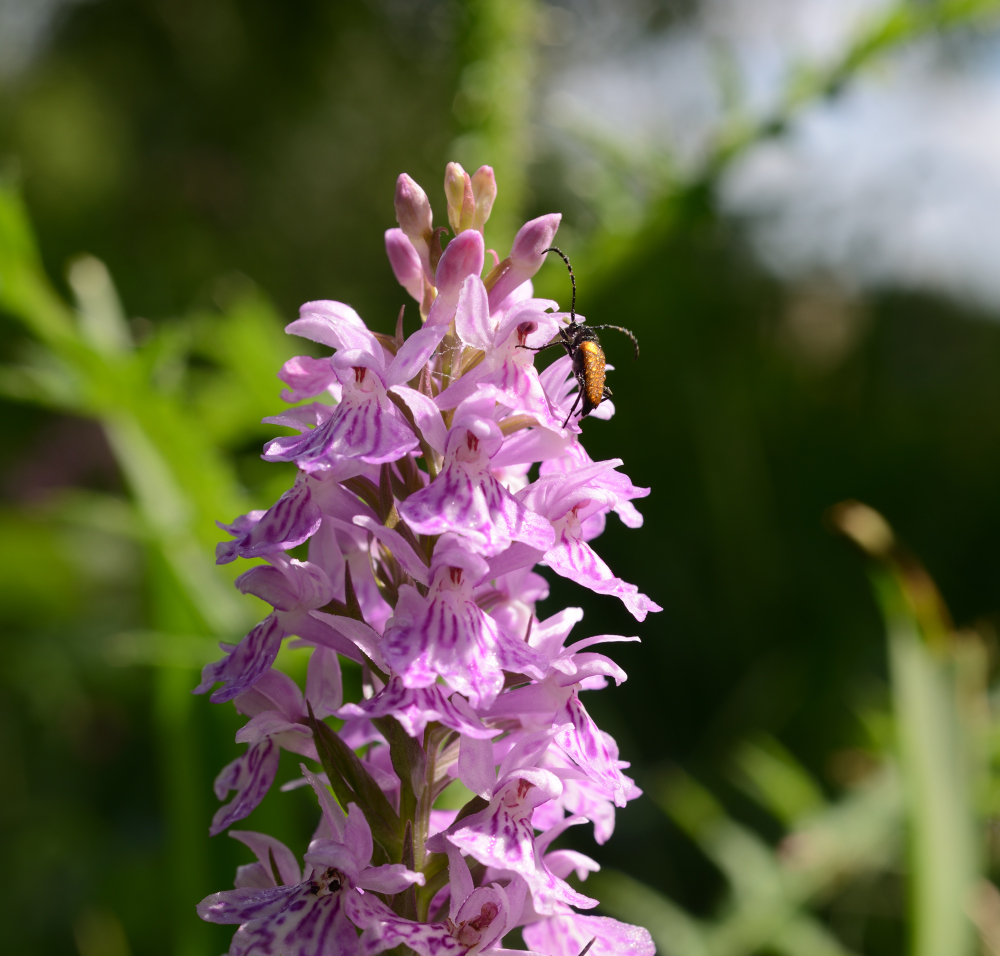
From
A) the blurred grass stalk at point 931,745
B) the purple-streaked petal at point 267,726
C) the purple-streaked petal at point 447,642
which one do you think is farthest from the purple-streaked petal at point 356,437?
the blurred grass stalk at point 931,745

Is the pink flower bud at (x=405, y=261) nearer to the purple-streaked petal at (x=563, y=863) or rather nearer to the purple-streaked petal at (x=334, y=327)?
the purple-streaked petal at (x=334, y=327)

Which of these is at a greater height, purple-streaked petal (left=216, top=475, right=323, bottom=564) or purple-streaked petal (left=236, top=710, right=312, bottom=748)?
purple-streaked petal (left=216, top=475, right=323, bottom=564)

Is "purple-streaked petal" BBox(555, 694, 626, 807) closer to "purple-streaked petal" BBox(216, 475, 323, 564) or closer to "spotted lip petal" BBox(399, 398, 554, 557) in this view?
"spotted lip petal" BBox(399, 398, 554, 557)

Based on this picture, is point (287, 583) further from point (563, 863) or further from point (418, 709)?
point (563, 863)

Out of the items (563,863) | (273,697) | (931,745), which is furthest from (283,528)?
(931,745)

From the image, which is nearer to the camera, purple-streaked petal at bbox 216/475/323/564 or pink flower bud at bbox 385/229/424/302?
purple-streaked petal at bbox 216/475/323/564

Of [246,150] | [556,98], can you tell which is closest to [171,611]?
[556,98]

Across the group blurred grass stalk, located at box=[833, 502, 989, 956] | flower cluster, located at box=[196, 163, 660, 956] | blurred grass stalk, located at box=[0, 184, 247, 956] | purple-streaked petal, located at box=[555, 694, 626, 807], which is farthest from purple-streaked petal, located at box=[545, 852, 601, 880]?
blurred grass stalk, located at box=[0, 184, 247, 956]
